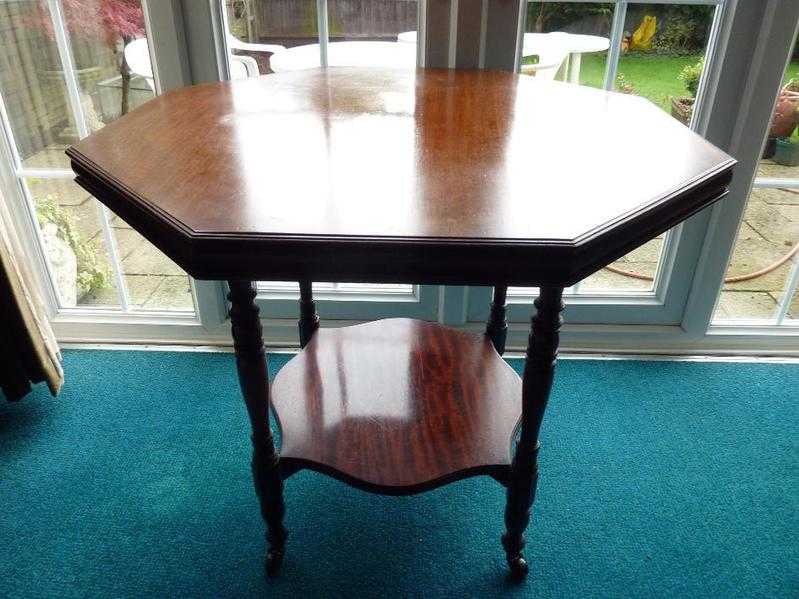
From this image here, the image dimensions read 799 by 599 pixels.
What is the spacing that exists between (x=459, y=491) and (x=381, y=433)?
35 centimetres

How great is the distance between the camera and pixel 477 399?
1.44 meters

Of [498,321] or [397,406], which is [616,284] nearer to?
[498,321]

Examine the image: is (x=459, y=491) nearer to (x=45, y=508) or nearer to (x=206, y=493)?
(x=206, y=493)

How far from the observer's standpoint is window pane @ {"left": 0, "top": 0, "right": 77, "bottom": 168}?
5.48 feet

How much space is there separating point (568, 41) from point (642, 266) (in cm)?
80

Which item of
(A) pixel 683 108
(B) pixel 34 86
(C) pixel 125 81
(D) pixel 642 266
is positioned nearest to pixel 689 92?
(A) pixel 683 108

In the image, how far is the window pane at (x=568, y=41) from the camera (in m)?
1.66

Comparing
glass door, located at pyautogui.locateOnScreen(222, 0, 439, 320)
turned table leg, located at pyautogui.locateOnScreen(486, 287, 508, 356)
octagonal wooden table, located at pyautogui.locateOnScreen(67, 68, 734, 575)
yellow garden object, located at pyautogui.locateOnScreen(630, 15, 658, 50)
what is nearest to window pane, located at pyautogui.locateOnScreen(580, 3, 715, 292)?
yellow garden object, located at pyautogui.locateOnScreen(630, 15, 658, 50)

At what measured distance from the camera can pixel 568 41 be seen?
1711 millimetres

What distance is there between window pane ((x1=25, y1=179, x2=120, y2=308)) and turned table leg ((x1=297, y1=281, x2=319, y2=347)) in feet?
2.58

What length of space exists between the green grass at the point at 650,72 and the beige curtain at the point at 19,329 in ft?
5.49

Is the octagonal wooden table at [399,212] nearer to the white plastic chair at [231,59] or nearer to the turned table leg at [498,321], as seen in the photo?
the turned table leg at [498,321]

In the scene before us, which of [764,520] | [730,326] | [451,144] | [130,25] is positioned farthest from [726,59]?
[130,25]

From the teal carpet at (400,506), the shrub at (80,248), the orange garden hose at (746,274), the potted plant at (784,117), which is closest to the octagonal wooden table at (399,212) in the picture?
the teal carpet at (400,506)
